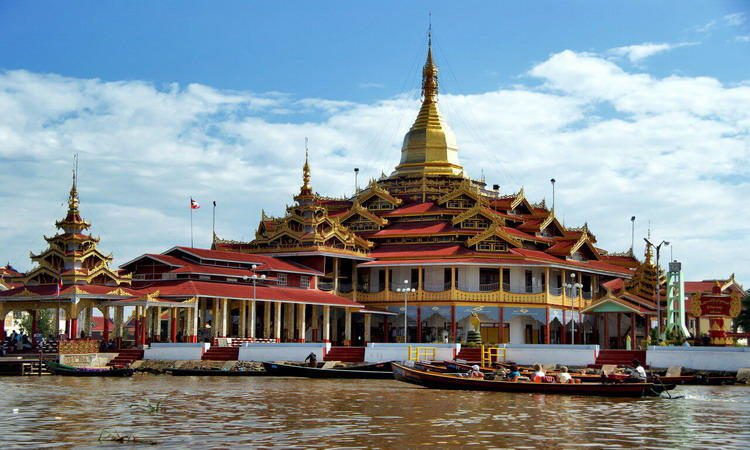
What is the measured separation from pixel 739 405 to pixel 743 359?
11.4 m

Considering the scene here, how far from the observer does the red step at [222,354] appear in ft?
169

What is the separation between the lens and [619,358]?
4750 centimetres

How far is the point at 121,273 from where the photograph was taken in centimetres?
5881

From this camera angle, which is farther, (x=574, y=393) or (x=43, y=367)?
(x=43, y=367)

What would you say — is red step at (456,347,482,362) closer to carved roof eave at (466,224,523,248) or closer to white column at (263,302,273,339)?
white column at (263,302,273,339)

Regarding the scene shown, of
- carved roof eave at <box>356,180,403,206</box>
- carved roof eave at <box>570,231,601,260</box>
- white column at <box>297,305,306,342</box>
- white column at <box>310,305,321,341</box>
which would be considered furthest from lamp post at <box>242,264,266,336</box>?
carved roof eave at <box>570,231,601,260</box>

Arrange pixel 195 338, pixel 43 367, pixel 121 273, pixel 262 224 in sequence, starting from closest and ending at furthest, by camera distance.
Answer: pixel 43 367 → pixel 195 338 → pixel 121 273 → pixel 262 224

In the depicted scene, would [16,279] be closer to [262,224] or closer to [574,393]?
[262,224]

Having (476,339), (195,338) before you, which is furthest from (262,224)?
(476,339)

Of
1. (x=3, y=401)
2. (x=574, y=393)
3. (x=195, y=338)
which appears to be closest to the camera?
(x=3, y=401)

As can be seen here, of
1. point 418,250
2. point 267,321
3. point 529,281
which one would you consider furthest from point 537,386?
point 418,250

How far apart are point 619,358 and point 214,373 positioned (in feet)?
60.0

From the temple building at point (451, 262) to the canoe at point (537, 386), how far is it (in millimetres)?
20981

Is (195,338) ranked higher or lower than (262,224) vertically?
lower
